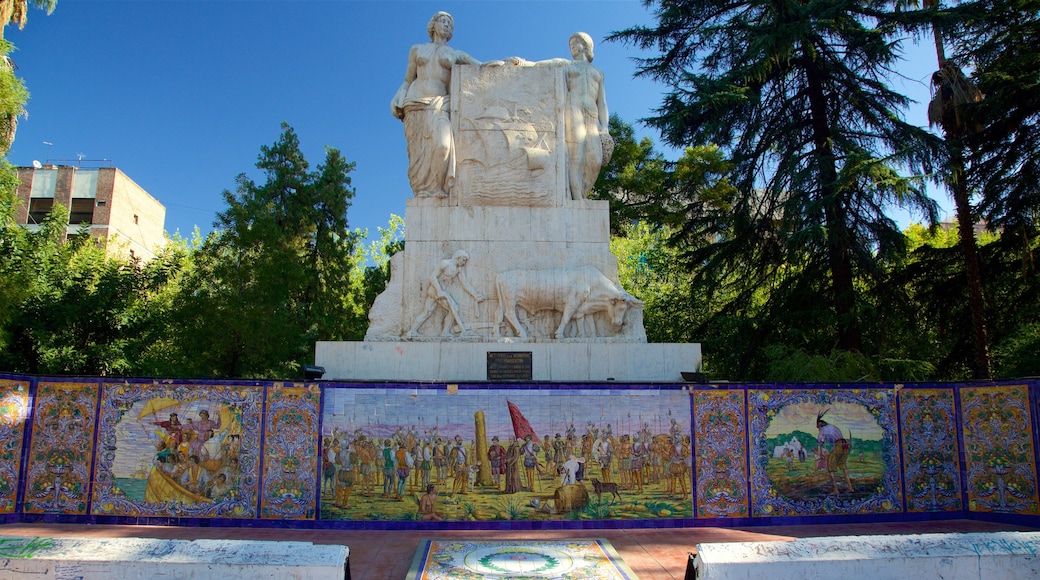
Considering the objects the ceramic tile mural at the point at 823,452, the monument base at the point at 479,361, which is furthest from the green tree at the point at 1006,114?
the monument base at the point at 479,361

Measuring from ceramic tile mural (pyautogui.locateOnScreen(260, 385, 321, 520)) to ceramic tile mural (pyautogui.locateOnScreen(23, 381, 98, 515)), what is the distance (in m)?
1.93

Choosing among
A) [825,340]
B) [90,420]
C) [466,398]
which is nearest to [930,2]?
[825,340]

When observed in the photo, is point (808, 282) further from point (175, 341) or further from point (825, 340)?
point (175, 341)

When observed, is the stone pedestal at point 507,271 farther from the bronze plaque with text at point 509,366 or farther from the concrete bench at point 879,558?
the concrete bench at point 879,558

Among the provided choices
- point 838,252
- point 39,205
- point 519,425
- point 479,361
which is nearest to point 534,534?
point 519,425

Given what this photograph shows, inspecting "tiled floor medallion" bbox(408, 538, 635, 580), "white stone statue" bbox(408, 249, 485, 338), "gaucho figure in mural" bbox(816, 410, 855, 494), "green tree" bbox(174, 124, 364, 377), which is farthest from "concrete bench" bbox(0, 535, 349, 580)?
"green tree" bbox(174, 124, 364, 377)

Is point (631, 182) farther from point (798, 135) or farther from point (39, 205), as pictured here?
point (39, 205)

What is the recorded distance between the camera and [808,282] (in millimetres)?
15727

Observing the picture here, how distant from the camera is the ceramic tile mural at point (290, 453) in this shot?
8.14 metres

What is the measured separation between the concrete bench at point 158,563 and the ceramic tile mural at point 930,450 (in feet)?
22.9

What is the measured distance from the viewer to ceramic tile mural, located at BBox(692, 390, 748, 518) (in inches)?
330

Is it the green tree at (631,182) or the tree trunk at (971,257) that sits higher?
the green tree at (631,182)

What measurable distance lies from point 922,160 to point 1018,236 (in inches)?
104

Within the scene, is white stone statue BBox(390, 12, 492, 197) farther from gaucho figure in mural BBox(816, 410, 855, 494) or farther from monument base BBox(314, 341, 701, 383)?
gaucho figure in mural BBox(816, 410, 855, 494)
